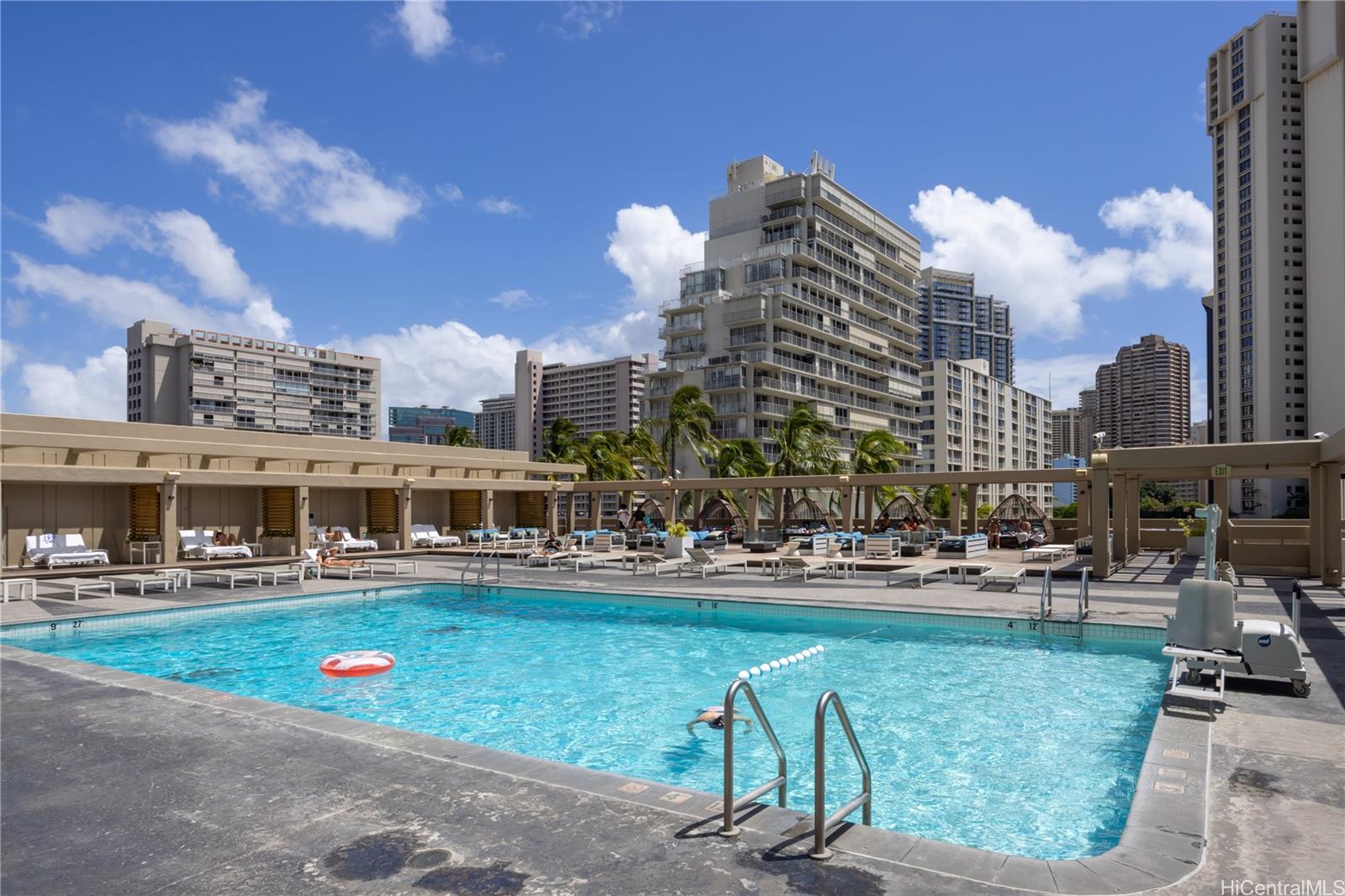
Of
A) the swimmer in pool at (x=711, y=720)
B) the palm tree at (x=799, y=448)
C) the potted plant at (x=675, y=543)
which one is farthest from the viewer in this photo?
the palm tree at (x=799, y=448)

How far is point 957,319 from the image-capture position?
170 meters

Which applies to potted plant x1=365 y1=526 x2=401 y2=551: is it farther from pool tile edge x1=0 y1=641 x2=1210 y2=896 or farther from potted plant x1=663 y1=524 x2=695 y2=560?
→ pool tile edge x1=0 y1=641 x2=1210 y2=896

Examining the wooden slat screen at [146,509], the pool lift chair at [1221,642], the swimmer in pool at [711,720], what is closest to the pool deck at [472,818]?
the pool lift chair at [1221,642]

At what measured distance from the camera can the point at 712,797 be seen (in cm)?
465

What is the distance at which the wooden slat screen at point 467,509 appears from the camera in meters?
33.3

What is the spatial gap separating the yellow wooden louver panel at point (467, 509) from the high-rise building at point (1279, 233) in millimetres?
83666

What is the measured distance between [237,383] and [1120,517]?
11803 cm

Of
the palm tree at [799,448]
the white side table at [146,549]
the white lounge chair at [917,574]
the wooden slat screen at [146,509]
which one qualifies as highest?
the palm tree at [799,448]

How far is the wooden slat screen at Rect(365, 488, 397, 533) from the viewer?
29406 mm

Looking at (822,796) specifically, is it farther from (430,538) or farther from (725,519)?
(725,519)

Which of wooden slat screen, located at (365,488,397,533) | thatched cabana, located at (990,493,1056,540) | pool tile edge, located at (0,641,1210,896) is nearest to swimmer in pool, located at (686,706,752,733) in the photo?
pool tile edge, located at (0,641,1210,896)

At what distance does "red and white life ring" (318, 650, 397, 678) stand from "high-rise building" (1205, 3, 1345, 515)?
93446 millimetres

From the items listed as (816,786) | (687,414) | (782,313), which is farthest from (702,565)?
(782,313)

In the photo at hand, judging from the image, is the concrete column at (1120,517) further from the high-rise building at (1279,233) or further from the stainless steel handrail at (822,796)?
the high-rise building at (1279,233)
